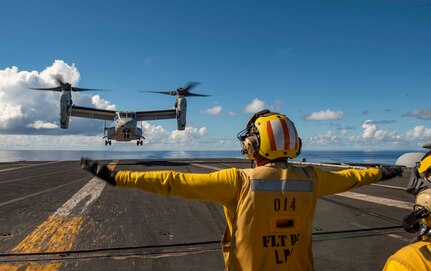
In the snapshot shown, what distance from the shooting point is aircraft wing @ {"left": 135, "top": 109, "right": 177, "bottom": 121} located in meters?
42.0

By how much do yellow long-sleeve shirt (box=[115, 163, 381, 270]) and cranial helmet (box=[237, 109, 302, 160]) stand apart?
119 mm

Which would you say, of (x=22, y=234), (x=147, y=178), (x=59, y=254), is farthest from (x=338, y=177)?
(x=22, y=234)

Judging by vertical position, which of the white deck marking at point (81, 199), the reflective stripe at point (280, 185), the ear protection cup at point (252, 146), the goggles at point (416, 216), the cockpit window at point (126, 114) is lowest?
the white deck marking at point (81, 199)

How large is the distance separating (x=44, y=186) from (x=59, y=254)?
27.0ft

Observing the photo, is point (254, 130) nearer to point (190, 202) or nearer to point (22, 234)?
point (22, 234)

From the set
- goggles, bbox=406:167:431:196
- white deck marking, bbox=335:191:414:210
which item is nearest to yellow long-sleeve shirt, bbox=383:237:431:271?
goggles, bbox=406:167:431:196

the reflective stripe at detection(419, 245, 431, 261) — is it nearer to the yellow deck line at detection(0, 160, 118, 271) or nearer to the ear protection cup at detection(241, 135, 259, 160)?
the ear protection cup at detection(241, 135, 259, 160)

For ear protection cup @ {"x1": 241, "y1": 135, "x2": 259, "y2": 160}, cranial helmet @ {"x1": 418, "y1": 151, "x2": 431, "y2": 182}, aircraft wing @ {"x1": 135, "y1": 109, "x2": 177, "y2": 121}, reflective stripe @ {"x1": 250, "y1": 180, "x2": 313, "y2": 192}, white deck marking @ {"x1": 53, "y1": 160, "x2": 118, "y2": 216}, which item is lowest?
white deck marking @ {"x1": 53, "y1": 160, "x2": 118, "y2": 216}

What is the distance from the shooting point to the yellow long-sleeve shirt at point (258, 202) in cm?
227

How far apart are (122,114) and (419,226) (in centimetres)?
3587

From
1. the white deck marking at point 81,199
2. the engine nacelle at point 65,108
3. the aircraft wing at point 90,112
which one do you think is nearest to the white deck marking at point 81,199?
the white deck marking at point 81,199

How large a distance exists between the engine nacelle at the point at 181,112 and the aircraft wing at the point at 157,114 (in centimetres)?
317

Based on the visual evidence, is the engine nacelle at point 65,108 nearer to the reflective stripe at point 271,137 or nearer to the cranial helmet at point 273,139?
the cranial helmet at point 273,139

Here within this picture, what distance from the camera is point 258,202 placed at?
2.31m
